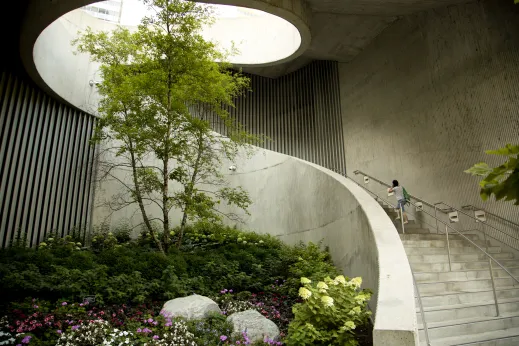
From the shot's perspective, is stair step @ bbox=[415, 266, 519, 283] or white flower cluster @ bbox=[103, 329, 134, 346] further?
stair step @ bbox=[415, 266, 519, 283]

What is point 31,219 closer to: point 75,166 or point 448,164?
point 75,166

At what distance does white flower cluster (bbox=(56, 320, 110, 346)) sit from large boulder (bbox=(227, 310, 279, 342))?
1.44 metres

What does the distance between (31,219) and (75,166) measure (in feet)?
5.52

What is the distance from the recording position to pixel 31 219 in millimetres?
7895

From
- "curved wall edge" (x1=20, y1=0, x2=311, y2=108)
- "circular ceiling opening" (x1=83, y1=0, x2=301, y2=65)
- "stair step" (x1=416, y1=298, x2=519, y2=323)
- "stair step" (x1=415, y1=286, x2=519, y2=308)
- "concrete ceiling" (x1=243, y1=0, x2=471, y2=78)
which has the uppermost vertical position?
"circular ceiling opening" (x1=83, y1=0, x2=301, y2=65)

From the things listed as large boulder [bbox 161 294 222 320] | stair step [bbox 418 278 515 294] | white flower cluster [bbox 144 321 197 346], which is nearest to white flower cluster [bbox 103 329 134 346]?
white flower cluster [bbox 144 321 197 346]

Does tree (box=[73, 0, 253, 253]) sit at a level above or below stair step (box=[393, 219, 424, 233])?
above

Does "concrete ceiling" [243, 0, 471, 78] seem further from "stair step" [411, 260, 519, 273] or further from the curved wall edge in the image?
"stair step" [411, 260, 519, 273]

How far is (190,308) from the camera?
484cm

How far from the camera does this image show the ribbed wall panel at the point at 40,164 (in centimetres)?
759

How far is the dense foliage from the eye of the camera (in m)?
4.27

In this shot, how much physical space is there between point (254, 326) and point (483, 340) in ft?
7.74

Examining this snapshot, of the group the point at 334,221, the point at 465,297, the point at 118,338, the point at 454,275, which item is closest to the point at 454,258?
the point at 454,275

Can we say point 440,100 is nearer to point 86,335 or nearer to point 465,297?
point 465,297
